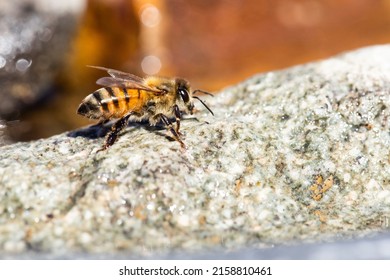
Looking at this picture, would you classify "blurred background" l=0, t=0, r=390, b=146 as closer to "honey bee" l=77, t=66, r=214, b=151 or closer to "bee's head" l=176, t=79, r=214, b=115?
"honey bee" l=77, t=66, r=214, b=151

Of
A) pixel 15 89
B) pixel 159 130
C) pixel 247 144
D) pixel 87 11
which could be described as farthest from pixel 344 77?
pixel 87 11

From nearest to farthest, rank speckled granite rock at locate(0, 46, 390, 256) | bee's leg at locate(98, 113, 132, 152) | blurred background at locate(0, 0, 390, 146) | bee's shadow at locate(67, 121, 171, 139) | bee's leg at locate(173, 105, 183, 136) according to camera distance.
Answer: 1. speckled granite rock at locate(0, 46, 390, 256)
2. bee's leg at locate(98, 113, 132, 152)
3. bee's leg at locate(173, 105, 183, 136)
4. bee's shadow at locate(67, 121, 171, 139)
5. blurred background at locate(0, 0, 390, 146)

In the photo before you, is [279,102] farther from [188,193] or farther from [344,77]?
[188,193]

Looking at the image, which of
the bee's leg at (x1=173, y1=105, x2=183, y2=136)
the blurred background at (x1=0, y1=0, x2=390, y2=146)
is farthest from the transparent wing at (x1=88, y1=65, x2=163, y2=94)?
the blurred background at (x1=0, y1=0, x2=390, y2=146)

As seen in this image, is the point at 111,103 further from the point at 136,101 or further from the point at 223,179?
the point at 223,179

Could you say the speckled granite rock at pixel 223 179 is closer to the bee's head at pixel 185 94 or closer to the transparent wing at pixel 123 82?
the bee's head at pixel 185 94

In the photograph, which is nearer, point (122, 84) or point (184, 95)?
point (122, 84)

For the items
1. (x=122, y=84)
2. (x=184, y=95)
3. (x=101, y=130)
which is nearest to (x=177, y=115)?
(x=184, y=95)
